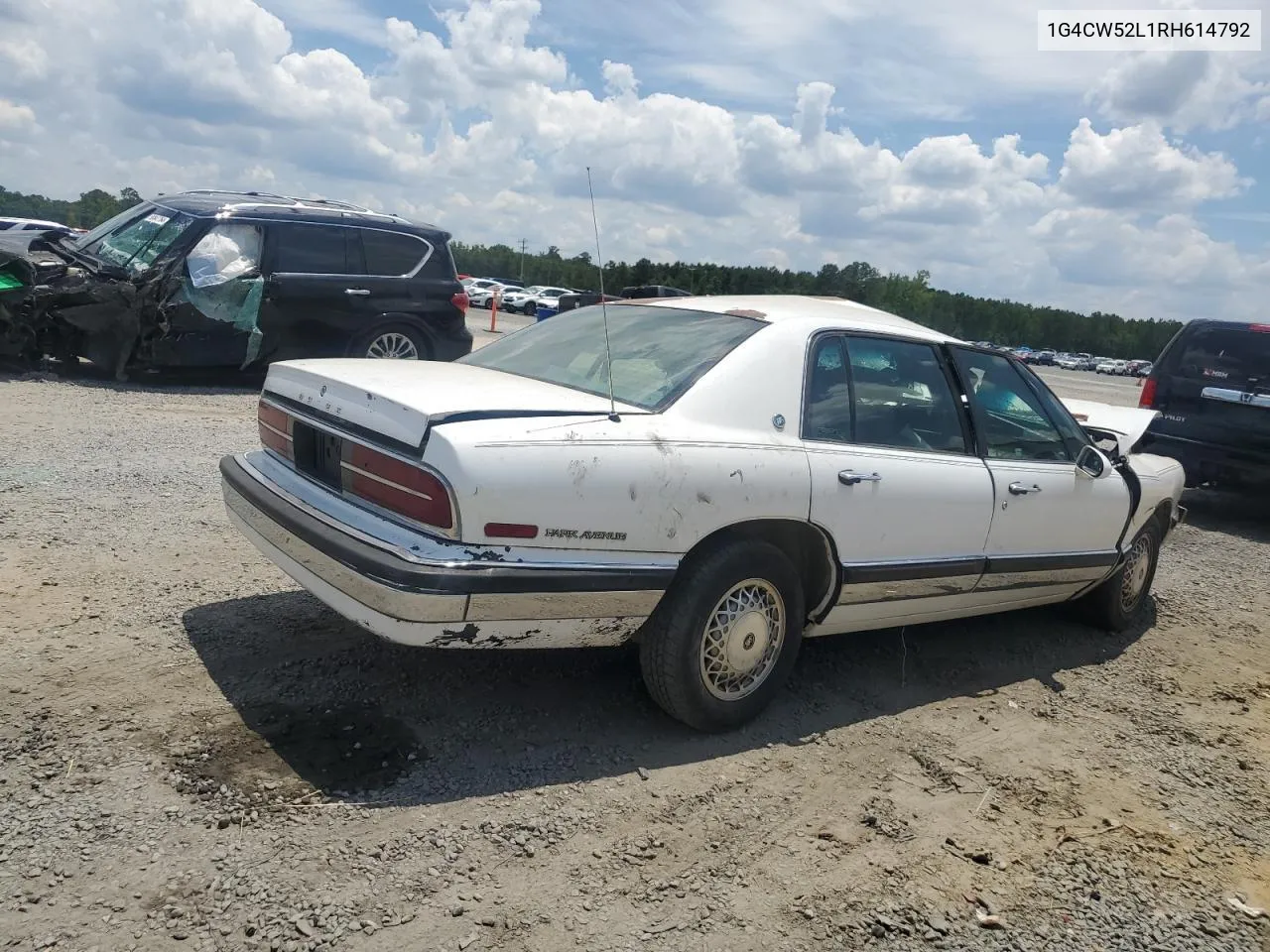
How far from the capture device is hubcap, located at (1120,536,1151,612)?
5496 mm

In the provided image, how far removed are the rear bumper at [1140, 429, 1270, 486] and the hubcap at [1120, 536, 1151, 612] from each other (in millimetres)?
3408

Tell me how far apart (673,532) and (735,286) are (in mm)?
18998

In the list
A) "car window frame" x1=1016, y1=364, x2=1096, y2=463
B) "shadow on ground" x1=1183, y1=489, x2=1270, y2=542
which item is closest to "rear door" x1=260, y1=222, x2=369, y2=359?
"car window frame" x1=1016, y1=364, x2=1096, y2=463

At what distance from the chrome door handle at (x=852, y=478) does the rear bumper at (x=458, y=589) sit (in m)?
0.86

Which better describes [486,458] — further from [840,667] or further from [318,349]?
[318,349]

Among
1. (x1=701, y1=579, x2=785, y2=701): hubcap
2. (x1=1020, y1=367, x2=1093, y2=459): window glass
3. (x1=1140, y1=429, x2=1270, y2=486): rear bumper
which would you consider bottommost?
(x1=701, y1=579, x2=785, y2=701): hubcap

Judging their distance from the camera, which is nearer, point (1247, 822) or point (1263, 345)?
point (1247, 822)

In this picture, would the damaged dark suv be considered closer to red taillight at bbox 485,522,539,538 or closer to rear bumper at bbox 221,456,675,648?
rear bumper at bbox 221,456,675,648

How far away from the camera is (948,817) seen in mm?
3396

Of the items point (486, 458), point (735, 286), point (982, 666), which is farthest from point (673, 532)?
point (735, 286)

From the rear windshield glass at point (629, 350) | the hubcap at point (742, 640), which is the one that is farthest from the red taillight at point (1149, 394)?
the hubcap at point (742, 640)

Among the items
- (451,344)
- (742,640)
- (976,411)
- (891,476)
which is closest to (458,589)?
(742,640)

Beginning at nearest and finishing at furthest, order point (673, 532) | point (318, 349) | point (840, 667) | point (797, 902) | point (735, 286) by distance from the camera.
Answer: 1. point (797, 902)
2. point (673, 532)
3. point (840, 667)
4. point (318, 349)
5. point (735, 286)

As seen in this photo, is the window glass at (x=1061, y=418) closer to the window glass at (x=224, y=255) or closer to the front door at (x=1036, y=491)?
the front door at (x=1036, y=491)
